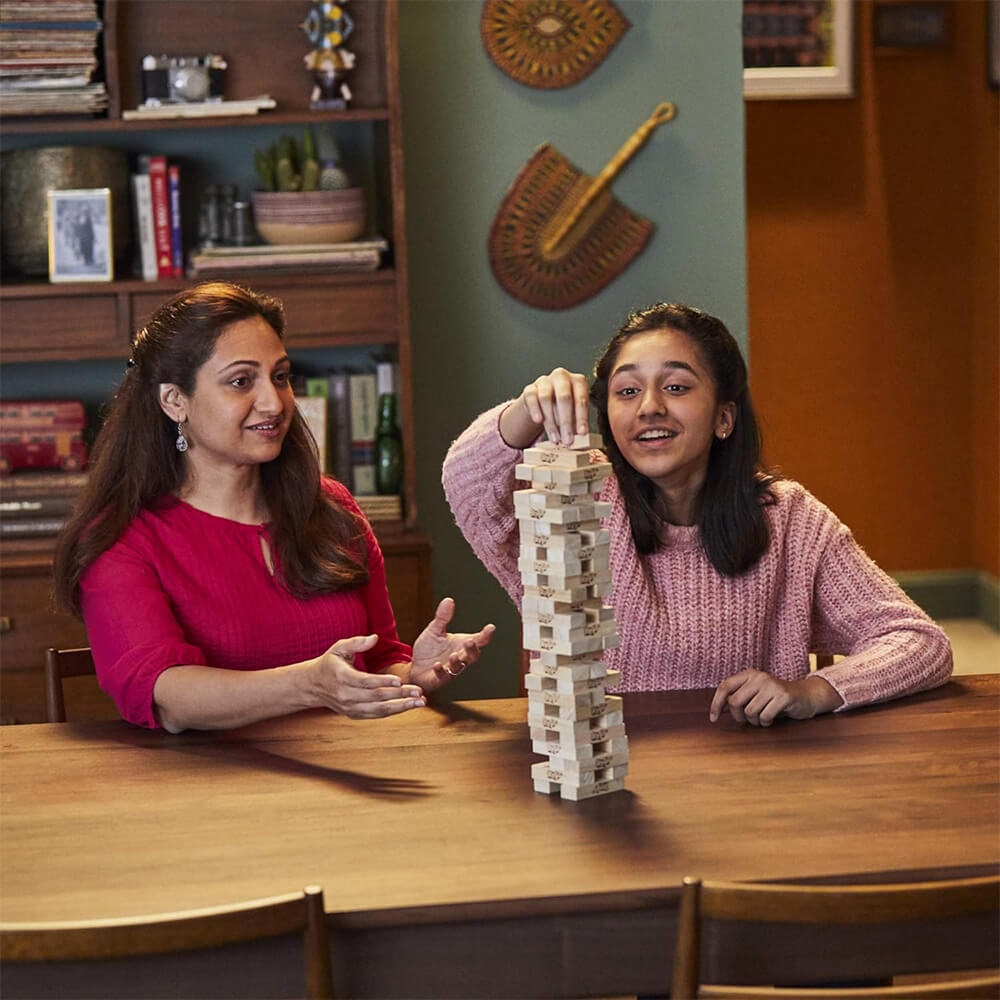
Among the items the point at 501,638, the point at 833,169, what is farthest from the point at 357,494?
the point at 833,169

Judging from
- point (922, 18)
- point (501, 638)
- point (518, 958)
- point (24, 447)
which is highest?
point (922, 18)

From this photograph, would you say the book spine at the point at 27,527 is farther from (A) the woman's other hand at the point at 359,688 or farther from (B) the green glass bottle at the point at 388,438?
(A) the woman's other hand at the point at 359,688

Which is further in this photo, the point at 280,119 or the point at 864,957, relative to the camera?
the point at 280,119

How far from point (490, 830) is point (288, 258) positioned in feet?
7.01

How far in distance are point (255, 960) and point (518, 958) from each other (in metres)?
0.25

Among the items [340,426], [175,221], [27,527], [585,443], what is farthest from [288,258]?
[585,443]

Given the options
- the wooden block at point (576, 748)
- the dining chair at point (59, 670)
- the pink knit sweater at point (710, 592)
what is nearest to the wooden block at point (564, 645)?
the wooden block at point (576, 748)

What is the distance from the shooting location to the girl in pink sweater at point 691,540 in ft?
7.37

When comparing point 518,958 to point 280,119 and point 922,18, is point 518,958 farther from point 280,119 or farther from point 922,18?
point 922,18

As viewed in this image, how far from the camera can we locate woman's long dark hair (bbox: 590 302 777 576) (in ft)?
7.47

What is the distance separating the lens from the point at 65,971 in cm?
140

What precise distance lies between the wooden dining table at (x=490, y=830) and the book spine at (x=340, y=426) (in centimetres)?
164

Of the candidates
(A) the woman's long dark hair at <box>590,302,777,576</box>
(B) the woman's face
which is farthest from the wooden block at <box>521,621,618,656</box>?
(B) the woman's face

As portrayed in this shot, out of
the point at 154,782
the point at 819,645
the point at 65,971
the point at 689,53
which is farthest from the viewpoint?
the point at 689,53
